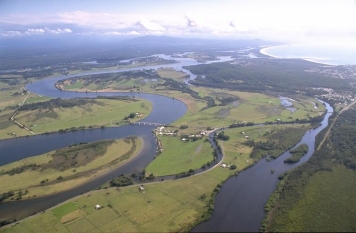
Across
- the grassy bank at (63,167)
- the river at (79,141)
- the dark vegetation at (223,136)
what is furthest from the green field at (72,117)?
the dark vegetation at (223,136)

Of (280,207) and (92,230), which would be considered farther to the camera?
(280,207)

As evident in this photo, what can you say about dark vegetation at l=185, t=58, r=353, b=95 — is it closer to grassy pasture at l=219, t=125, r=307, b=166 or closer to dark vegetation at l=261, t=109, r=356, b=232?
grassy pasture at l=219, t=125, r=307, b=166

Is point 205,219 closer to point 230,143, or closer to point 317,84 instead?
point 230,143

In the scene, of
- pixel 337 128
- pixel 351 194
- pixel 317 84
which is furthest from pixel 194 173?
pixel 317 84

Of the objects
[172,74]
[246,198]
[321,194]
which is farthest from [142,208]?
[172,74]

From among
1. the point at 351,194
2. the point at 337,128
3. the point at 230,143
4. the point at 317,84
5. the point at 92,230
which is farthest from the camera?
the point at 317,84
